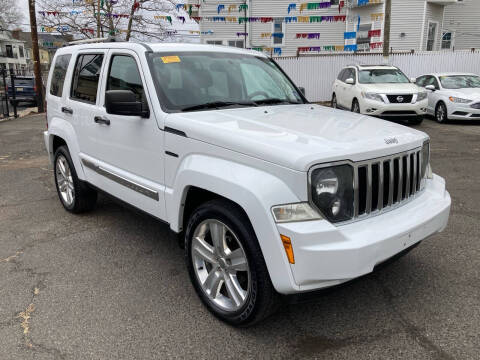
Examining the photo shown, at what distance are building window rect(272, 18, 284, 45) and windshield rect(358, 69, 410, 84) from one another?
11.7 meters

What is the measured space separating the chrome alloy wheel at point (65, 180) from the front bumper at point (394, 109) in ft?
28.6

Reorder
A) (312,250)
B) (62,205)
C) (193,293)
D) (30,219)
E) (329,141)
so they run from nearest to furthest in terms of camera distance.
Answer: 1. (312,250)
2. (329,141)
3. (193,293)
4. (30,219)
5. (62,205)

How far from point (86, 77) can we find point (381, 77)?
1047cm

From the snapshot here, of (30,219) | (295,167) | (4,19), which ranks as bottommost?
(30,219)

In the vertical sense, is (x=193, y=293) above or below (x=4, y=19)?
below

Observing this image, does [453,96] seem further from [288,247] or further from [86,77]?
[288,247]

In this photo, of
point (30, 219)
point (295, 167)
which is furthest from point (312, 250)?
point (30, 219)

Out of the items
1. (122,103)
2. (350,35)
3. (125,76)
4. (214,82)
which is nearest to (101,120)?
(125,76)

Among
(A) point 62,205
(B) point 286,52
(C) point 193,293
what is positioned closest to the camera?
(C) point 193,293

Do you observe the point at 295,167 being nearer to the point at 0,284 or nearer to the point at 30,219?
the point at 0,284

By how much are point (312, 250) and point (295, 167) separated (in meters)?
0.46

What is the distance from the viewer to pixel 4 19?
5684 cm

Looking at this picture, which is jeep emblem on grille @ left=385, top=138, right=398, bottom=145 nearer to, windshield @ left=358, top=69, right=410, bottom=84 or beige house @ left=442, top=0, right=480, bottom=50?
windshield @ left=358, top=69, right=410, bottom=84

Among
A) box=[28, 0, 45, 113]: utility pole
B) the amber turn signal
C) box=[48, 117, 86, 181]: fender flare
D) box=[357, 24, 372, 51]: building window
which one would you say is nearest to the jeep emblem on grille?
the amber turn signal
